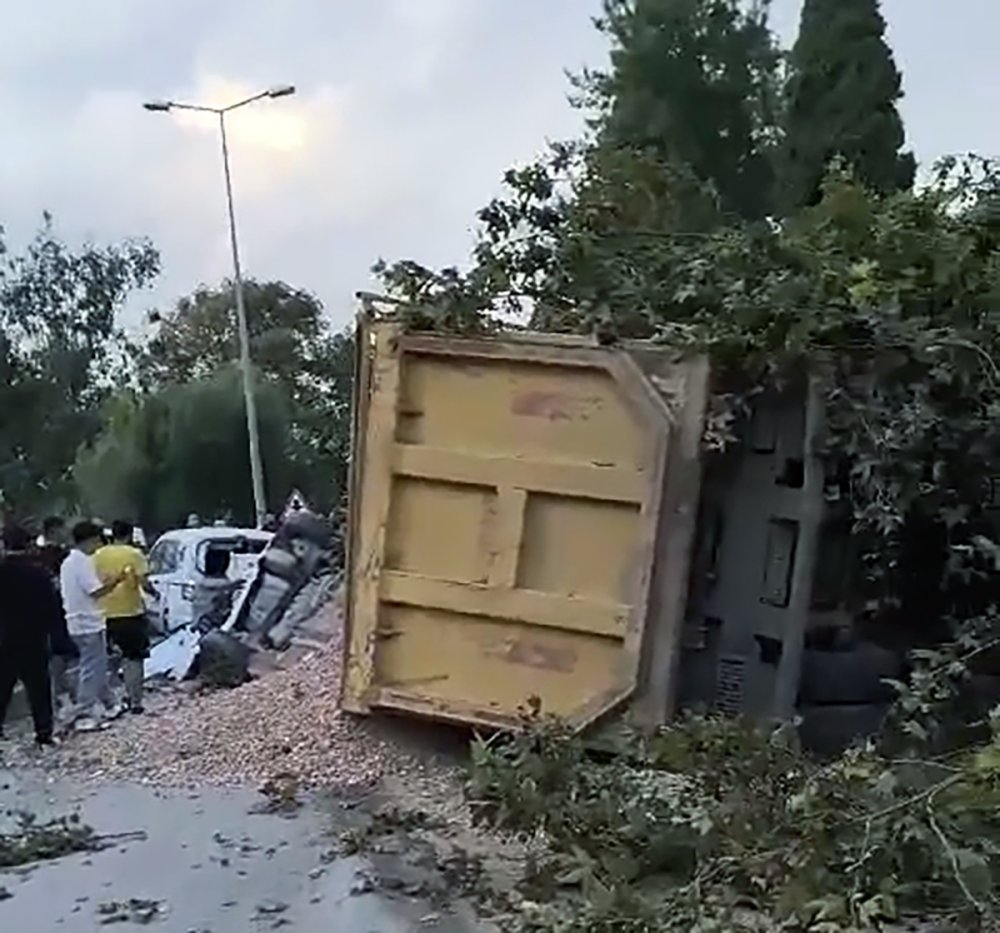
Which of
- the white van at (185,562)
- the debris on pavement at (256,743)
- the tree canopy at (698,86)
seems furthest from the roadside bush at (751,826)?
the tree canopy at (698,86)

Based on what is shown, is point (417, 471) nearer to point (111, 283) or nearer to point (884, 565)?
point (884, 565)

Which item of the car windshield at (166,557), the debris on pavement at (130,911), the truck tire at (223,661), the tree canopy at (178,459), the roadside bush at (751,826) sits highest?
the roadside bush at (751,826)

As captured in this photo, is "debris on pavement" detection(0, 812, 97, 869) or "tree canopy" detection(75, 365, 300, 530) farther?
"tree canopy" detection(75, 365, 300, 530)

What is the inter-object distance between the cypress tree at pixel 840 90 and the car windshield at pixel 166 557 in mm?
8286

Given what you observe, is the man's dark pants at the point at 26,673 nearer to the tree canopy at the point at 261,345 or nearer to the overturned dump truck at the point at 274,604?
the overturned dump truck at the point at 274,604

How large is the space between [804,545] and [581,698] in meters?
0.94

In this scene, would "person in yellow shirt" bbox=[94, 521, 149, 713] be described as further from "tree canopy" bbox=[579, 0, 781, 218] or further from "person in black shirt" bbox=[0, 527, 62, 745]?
"tree canopy" bbox=[579, 0, 781, 218]

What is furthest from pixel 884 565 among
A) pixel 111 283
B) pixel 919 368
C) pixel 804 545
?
pixel 111 283

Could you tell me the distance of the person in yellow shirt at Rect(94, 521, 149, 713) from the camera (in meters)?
11.0

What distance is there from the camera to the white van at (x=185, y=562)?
17.9 meters

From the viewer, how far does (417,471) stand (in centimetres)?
695

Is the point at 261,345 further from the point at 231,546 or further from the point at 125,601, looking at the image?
the point at 125,601

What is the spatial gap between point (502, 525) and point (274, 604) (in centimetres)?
465

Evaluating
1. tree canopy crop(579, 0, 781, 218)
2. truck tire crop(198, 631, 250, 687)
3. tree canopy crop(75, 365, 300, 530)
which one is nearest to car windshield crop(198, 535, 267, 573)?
tree canopy crop(579, 0, 781, 218)
